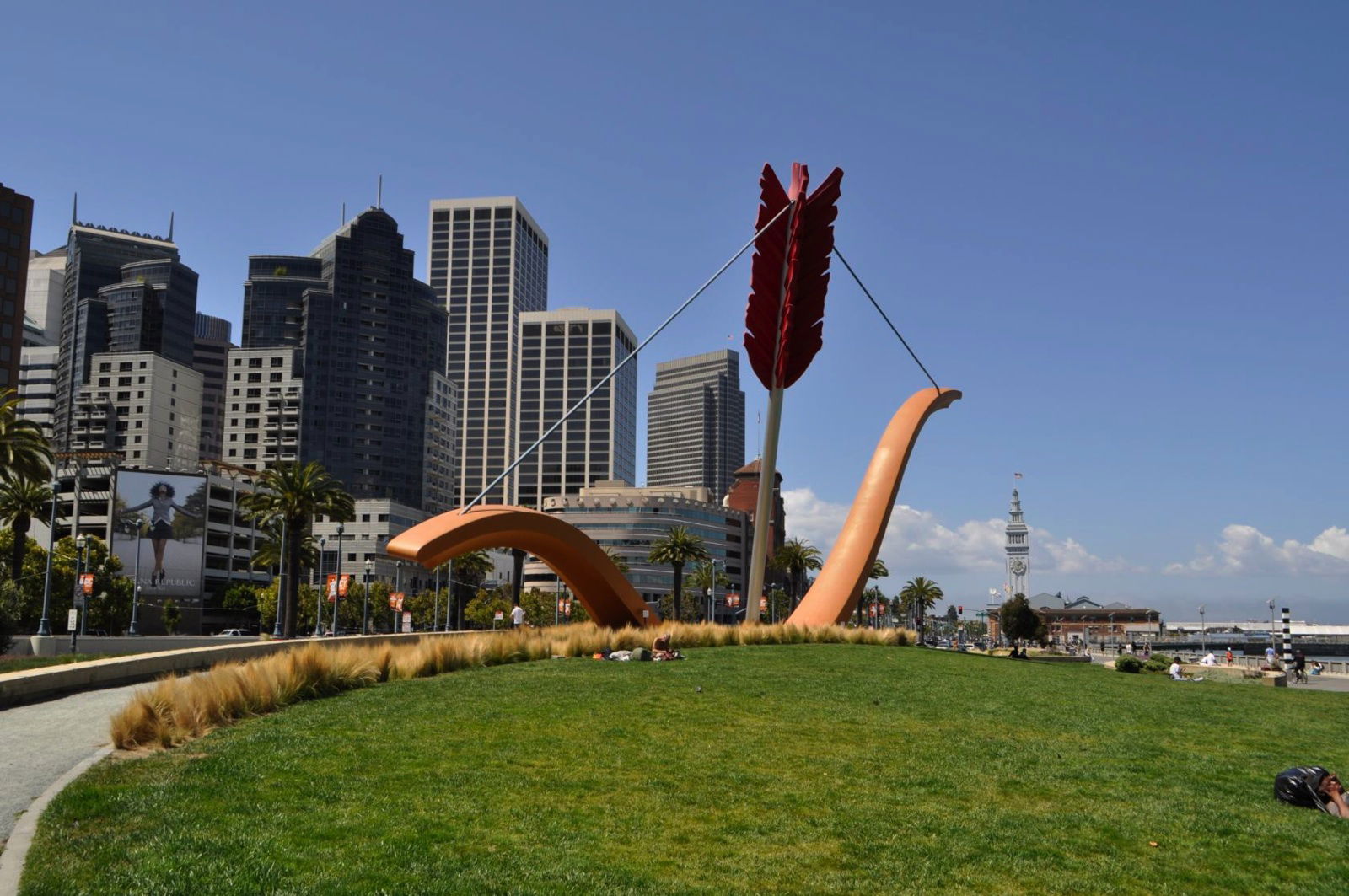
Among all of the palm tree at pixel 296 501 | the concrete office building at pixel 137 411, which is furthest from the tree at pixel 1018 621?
the concrete office building at pixel 137 411

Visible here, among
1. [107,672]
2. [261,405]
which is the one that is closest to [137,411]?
[261,405]

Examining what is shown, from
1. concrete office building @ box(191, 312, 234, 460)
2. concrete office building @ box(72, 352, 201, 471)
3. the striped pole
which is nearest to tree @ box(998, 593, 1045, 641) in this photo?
the striped pole

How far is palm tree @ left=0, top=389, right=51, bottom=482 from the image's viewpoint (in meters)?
40.6

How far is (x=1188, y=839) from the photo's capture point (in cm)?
875

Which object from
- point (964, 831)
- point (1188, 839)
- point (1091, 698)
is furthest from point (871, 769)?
point (1091, 698)

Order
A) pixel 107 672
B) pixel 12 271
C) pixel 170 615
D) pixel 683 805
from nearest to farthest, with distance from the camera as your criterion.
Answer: pixel 683 805, pixel 107 672, pixel 170 615, pixel 12 271

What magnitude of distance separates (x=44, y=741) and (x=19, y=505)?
41.7m

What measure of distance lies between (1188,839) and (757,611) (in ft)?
80.4

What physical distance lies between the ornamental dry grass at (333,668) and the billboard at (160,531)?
69.3 m

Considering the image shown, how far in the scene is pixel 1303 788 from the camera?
10.2m

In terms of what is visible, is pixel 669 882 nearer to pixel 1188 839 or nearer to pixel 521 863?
pixel 521 863

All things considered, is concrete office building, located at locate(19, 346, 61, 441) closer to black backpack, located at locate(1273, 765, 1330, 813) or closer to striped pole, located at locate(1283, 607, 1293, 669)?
striped pole, located at locate(1283, 607, 1293, 669)

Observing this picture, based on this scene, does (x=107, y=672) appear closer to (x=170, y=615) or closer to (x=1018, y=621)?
(x=170, y=615)

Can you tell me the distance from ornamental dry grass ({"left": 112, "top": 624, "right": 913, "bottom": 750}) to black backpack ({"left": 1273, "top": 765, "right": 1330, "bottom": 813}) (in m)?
11.2
